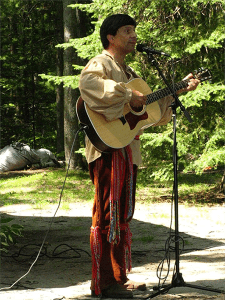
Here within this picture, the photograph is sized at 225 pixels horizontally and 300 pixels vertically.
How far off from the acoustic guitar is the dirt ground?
0.85m

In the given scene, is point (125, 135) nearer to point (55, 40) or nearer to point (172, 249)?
point (172, 249)

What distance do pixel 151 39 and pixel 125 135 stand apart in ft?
16.5

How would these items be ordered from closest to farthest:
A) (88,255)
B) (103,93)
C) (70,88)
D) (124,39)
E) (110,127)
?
(103,93) → (110,127) → (124,39) → (88,255) → (70,88)

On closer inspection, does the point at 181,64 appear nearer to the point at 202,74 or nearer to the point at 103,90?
the point at 202,74

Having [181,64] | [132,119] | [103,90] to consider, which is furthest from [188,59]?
[103,90]

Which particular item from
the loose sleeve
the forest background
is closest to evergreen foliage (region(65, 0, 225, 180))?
the forest background

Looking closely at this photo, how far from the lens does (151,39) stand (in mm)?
8406

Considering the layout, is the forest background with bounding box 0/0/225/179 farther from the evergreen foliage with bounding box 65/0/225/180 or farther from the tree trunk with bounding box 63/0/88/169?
the tree trunk with bounding box 63/0/88/169

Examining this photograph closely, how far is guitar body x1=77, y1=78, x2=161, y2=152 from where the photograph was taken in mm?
3600

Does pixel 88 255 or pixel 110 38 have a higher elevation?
pixel 110 38

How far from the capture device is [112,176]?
12.0ft

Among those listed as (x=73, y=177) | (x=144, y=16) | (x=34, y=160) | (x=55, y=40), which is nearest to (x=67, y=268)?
(x=144, y=16)

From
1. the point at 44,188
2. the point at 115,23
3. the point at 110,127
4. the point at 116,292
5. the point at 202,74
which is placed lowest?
the point at 44,188

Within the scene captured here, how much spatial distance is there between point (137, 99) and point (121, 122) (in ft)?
0.67
